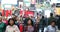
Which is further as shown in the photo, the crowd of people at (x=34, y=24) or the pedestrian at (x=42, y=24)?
the pedestrian at (x=42, y=24)

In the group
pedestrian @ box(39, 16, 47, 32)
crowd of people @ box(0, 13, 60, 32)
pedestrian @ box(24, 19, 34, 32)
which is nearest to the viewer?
crowd of people @ box(0, 13, 60, 32)

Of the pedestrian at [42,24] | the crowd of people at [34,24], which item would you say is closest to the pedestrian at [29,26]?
the crowd of people at [34,24]

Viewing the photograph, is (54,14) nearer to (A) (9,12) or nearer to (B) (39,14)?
(B) (39,14)

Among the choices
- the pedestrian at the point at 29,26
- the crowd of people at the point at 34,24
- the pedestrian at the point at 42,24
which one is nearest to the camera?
the crowd of people at the point at 34,24

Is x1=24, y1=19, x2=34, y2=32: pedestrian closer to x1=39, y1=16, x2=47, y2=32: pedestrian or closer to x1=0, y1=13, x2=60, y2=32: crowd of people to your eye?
x1=0, y1=13, x2=60, y2=32: crowd of people

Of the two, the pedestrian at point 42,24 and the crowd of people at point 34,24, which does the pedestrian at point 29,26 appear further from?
the pedestrian at point 42,24

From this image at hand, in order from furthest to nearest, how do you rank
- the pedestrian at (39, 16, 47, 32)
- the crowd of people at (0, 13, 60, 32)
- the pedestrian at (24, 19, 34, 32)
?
the pedestrian at (39, 16, 47, 32) → the pedestrian at (24, 19, 34, 32) → the crowd of people at (0, 13, 60, 32)

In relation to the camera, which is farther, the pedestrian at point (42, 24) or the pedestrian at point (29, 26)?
the pedestrian at point (42, 24)

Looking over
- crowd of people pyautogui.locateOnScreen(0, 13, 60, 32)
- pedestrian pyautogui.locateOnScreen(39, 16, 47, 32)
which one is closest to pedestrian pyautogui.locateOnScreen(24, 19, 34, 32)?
crowd of people pyautogui.locateOnScreen(0, 13, 60, 32)

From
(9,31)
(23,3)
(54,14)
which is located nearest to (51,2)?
(54,14)

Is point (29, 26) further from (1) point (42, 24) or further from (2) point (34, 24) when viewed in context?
(1) point (42, 24)

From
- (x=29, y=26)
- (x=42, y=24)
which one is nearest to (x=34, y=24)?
(x=42, y=24)

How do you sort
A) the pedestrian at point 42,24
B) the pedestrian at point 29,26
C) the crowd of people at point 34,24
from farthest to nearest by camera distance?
the pedestrian at point 42,24, the pedestrian at point 29,26, the crowd of people at point 34,24

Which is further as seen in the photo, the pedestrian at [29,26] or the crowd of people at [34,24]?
the pedestrian at [29,26]
